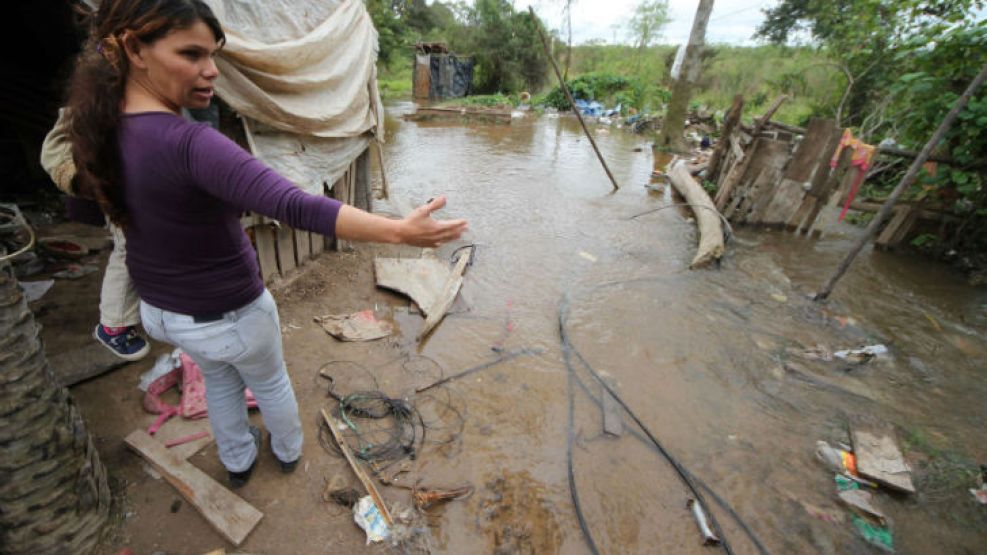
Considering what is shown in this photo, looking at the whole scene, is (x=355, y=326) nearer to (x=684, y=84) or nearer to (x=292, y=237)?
(x=292, y=237)

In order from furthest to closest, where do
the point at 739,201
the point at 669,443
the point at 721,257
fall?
the point at 739,201, the point at 721,257, the point at 669,443

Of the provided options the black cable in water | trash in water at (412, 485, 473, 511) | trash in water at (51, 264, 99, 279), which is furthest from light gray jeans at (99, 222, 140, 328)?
the black cable in water

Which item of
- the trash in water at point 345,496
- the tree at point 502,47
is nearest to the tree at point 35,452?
the trash in water at point 345,496

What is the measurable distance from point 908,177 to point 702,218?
2712 millimetres

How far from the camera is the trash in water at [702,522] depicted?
2.49 m

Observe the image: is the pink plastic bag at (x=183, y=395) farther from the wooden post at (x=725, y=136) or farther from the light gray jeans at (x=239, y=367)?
the wooden post at (x=725, y=136)

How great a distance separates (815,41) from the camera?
19.8 metres

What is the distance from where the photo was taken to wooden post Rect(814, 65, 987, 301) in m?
4.15

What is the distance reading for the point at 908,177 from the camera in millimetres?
4656

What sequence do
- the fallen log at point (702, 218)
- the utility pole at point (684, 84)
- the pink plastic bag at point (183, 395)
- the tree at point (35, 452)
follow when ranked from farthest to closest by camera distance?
the utility pole at point (684, 84), the fallen log at point (702, 218), the pink plastic bag at point (183, 395), the tree at point (35, 452)

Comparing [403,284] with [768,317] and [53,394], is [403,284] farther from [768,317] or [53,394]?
[768,317]

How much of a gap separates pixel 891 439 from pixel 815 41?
24.0 m

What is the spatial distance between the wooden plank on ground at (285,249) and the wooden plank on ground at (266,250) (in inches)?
2.1

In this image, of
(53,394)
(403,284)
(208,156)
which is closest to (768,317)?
(403,284)
